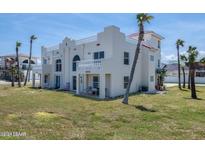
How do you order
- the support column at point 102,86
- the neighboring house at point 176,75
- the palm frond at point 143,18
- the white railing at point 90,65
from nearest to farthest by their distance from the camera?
1. the palm frond at point 143,18
2. the support column at point 102,86
3. the white railing at point 90,65
4. the neighboring house at point 176,75

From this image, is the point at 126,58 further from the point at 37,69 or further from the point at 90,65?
the point at 37,69

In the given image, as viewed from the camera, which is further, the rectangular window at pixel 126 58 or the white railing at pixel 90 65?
the rectangular window at pixel 126 58

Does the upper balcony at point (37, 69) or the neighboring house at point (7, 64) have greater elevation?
the neighboring house at point (7, 64)

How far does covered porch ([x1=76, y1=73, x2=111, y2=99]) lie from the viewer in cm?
2497

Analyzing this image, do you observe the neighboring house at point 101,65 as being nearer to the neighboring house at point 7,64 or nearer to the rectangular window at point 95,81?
the rectangular window at point 95,81

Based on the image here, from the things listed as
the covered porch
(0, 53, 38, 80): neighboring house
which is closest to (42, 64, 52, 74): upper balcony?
the covered porch

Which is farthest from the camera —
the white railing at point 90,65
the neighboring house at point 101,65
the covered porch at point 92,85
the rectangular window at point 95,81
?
the rectangular window at point 95,81

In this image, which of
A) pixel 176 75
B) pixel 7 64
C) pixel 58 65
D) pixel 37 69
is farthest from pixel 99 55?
pixel 7 64

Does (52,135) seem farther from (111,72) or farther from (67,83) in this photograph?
(67,83)

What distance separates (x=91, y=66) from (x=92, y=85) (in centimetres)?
328

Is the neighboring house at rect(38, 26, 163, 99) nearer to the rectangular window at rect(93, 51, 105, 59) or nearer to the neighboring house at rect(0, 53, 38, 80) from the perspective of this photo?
the rectangular window at rect(93, 51, 105, 59)

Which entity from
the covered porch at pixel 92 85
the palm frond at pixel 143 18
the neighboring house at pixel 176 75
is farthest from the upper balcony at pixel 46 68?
the neighboring house at pixel 176 75

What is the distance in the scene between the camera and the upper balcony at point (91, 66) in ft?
80.0

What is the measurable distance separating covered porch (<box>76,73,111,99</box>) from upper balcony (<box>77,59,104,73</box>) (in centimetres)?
88
